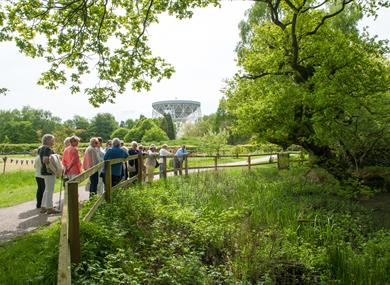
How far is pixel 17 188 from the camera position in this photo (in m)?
13.8

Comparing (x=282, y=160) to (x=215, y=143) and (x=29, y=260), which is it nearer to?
(x=29, y=260)

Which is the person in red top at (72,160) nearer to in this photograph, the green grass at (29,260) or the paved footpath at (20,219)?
the paved footpath at (20,219)

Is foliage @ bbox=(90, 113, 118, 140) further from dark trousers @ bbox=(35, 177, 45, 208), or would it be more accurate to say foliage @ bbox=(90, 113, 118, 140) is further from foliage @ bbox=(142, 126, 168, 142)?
dark trousers @ bbox=(35, 177, 45, 208)

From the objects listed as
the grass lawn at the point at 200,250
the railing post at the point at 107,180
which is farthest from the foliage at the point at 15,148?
the grass lawn at the point at 200,250

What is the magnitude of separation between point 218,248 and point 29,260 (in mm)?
2663

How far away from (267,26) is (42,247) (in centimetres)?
1223

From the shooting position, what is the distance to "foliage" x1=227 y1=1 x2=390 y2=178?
11.3m

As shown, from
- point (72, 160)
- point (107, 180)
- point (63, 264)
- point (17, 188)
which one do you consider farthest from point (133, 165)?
point (63, 264)

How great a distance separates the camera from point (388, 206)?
11.2 m

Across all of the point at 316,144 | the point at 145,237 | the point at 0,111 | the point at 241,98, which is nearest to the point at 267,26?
the point at 241,98

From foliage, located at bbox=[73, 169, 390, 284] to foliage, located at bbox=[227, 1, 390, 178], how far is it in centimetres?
362

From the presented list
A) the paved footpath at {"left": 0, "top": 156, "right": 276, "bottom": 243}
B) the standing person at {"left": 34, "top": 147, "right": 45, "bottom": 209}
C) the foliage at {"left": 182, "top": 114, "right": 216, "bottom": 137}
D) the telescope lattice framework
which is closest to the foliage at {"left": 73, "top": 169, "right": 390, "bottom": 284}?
the paved footpath at {"left": 0, "top": 156, "right": 276, "bottom": 243}

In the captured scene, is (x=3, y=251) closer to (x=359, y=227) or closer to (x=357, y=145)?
(x=359, y=227)

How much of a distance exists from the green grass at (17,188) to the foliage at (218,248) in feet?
13.4
